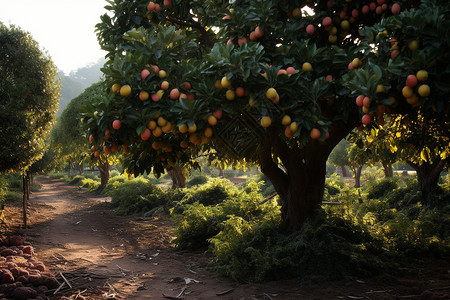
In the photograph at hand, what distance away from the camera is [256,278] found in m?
5.48

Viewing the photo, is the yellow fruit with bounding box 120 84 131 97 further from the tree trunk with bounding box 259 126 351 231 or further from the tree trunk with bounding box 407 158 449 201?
the tree trunk with bounding box 407 158 449 201

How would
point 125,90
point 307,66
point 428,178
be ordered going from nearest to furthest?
point 125,90 → point 307,66 → point 428,178

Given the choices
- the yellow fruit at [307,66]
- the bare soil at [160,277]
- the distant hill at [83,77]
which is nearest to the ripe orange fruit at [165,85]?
the yellow fruit at [307,66]

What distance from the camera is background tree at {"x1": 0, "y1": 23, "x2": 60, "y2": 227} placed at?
8164 mm

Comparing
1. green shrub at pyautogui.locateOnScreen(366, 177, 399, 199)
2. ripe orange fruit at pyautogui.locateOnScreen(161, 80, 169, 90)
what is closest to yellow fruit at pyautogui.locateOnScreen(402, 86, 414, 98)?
ripe orange fruit at pyautogui.locateOnScreen(161, 80, 169, 90)

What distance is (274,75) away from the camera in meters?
3.46

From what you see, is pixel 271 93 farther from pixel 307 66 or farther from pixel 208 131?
pixel 307 66

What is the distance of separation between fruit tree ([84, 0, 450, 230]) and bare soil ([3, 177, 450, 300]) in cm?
218

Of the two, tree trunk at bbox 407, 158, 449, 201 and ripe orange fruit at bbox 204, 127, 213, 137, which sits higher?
ripe orange fruit at bbox 204, 127, 213, 137

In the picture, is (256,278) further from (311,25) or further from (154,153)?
(311,25)

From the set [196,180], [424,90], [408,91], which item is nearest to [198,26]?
[408,91]

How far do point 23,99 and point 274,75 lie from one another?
7.78 meters

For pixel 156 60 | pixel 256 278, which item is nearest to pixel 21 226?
pixel 256 278

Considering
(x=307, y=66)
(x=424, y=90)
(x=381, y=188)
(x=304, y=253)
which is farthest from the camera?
(x=381, y=188)
